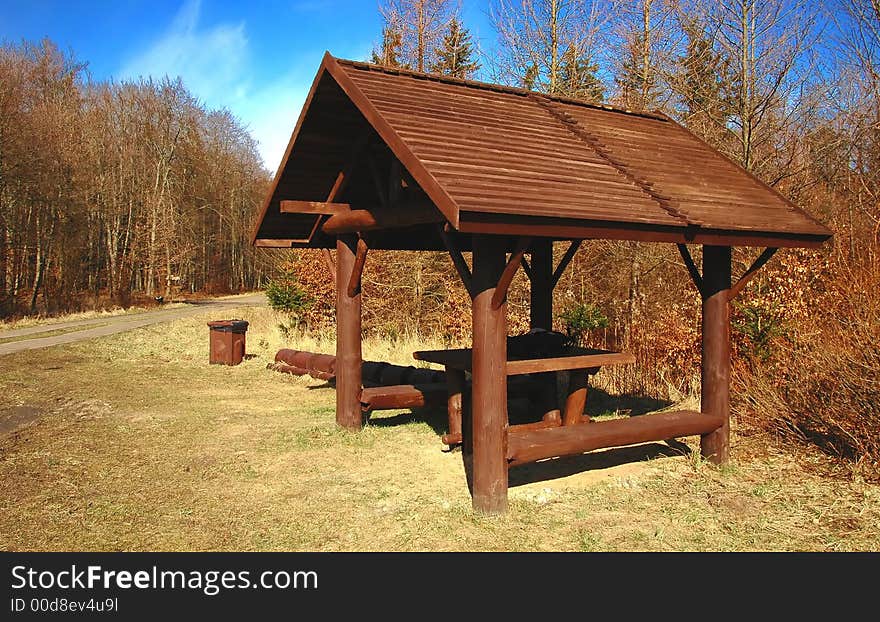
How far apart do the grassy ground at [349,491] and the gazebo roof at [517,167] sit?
2.25 meters

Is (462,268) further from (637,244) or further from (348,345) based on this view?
(637,244)

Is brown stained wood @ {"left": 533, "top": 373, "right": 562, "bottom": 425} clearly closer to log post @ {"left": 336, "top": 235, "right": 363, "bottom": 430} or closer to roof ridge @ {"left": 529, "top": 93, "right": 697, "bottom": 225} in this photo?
log post @ {"left": 336, "top": 235, "right": 363, "bottom": 430}

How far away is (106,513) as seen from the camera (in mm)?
5270

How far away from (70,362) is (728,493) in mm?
13091

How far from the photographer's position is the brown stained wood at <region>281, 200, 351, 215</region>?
7777 millimetres

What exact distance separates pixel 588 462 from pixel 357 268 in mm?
3478

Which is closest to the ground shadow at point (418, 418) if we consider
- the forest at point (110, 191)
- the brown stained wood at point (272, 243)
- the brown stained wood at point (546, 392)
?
the brown stained wood at point (546, 392)

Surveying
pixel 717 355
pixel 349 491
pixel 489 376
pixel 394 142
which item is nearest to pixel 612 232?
pixel 489 376

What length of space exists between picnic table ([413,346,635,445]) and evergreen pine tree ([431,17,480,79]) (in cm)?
1469

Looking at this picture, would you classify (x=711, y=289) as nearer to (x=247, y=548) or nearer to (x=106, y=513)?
(x=247, y=548)

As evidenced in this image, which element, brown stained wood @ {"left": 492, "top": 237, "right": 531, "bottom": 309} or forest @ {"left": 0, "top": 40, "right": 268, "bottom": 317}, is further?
forest @ {"left": 0, "top": 40, "right": 268, "bottom": 317}

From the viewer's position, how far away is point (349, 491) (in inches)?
233

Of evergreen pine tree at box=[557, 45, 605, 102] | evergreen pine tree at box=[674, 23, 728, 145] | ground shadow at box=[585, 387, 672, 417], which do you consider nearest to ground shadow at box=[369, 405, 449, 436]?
ground shadow at box=[585, 387, 672, 417]

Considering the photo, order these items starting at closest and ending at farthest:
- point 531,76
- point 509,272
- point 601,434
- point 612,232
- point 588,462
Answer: point 509,272 → point 612,232 → point 601,434 → point 588,462 → point 531,76
